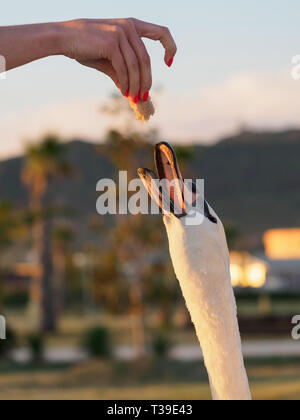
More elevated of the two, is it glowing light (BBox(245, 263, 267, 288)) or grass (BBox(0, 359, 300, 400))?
glowing light (BBox(245, 263, 267, 288))

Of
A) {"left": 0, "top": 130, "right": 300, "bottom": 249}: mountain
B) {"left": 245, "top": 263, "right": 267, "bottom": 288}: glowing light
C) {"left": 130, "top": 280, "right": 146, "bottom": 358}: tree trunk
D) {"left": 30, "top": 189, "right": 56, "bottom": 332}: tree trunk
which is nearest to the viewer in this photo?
{"left": 130, "top": 280, "right": 146, "bottom": 358}: tree trunk

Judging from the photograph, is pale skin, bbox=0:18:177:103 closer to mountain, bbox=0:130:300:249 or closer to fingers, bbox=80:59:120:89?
fingers, bbox=80:59:120:89

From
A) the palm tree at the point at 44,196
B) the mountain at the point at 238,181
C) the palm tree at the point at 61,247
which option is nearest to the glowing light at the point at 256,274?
the palm tree at the point at 61,247

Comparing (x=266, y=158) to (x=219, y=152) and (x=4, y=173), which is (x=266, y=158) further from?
(x=4, y=173)

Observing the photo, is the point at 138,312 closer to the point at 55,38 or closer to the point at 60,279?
the point at 55,38

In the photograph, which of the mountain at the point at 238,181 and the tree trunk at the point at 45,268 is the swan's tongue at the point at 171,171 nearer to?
the tree trunk at the point at 45,268

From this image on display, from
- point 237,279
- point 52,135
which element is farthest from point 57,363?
point 237,279

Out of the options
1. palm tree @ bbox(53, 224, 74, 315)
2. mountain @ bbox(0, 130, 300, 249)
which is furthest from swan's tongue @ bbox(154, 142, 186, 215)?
mountain @ bbox(0, 130, 300, 249)
